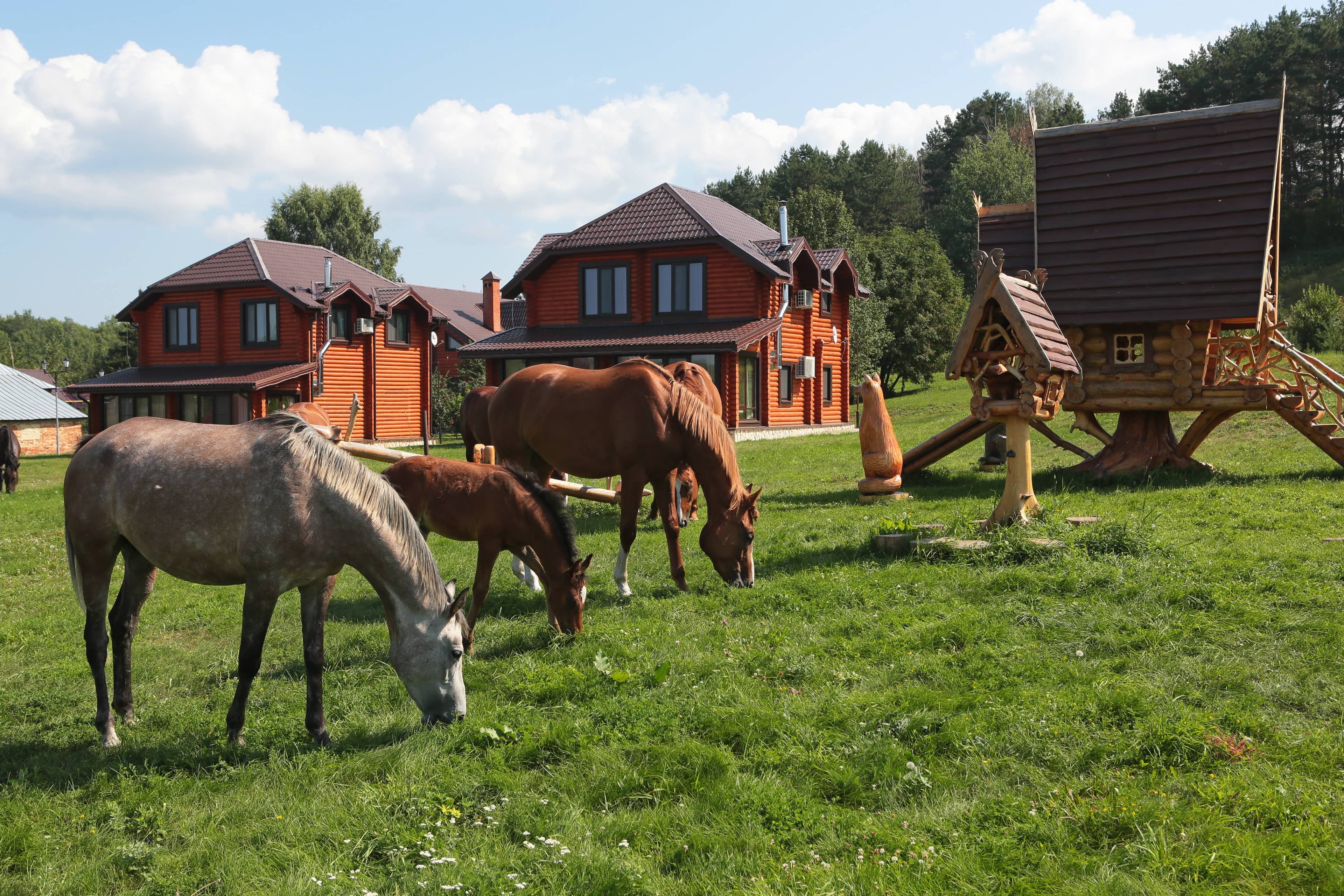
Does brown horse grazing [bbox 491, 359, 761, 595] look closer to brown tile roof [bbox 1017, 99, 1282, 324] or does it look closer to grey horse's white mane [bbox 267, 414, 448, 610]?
grey horse's white mane [bbox 267, 414, 448, 610]

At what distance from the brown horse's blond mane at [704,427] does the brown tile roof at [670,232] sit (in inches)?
867

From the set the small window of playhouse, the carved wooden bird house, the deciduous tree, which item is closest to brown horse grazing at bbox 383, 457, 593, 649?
the carved wooden bird house

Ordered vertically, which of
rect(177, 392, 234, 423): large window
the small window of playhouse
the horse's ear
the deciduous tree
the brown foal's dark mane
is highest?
the deciduous tree

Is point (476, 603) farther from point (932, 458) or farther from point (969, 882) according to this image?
point (932, 458)

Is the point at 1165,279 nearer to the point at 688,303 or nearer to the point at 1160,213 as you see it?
the point at 1160,213

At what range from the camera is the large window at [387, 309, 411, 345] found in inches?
1575

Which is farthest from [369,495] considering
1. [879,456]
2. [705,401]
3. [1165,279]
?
[1165,279]

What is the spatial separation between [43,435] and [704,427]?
156 feet

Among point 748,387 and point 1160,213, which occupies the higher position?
point 1160,213

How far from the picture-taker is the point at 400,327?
40.5 meters

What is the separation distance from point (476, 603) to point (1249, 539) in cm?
800

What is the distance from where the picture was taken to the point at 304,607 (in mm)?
5988

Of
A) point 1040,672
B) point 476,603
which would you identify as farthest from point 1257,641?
point 476,603

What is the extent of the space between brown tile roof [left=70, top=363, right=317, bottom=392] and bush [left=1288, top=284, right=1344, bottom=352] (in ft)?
120
